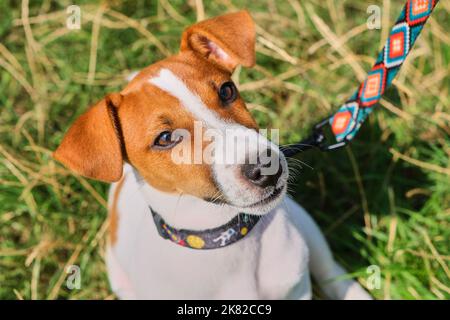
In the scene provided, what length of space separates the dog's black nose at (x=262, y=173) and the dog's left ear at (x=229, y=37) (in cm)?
69

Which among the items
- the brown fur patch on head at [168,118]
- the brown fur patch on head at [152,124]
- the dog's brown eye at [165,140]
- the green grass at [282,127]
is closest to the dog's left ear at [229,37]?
the brown fur patch on head at [152,124]

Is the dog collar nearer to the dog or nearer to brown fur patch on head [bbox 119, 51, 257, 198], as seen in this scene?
the dog

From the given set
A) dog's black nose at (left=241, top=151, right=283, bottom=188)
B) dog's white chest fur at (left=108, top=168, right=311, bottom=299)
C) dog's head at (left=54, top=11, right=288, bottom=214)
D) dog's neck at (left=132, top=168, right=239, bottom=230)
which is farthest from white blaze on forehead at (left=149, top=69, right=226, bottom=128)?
dog's white chest fur at (left=108, top=168, right=311, bottom=299)

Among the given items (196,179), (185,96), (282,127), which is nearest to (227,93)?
(185,96)

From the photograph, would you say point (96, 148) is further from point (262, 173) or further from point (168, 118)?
point (262, 173)

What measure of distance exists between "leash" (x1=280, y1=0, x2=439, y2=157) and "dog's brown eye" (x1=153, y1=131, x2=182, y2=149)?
0.73 metres

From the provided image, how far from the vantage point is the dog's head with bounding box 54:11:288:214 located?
2605 millimetres

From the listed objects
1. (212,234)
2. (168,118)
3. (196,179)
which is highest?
(168,118)

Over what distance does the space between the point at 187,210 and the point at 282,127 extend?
Answer: 2114 millimetres

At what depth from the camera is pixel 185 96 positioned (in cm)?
275

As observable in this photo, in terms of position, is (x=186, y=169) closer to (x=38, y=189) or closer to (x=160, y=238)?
(x=160, y=238)

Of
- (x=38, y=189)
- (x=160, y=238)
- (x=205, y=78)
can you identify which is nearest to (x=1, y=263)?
(x=38, y=189)

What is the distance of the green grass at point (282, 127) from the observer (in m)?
4.22

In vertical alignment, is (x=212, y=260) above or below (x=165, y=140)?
below
